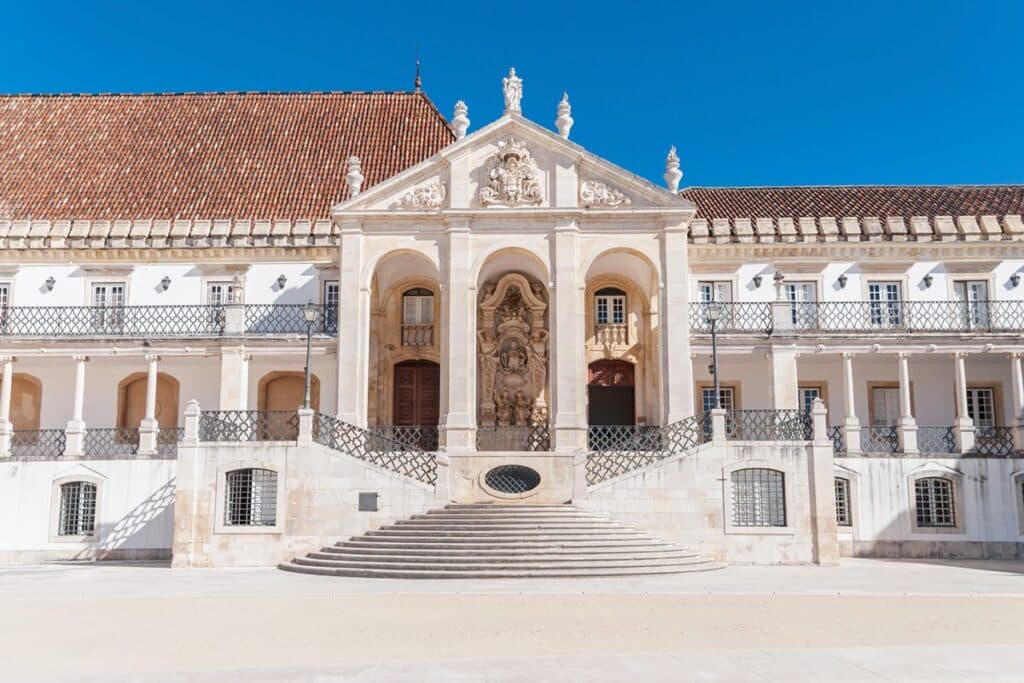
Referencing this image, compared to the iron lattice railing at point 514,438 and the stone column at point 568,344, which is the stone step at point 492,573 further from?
the iron lattice railing at point 514,438

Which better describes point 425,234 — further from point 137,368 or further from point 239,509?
point 137,368

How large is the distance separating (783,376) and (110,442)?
59.6ft

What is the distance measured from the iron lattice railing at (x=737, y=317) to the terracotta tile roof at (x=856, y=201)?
3581 mm

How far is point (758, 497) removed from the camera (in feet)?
67.1

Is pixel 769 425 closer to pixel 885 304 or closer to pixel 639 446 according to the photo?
pixel 639 446

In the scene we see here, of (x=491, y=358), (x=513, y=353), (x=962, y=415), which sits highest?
(x=513, y=353)

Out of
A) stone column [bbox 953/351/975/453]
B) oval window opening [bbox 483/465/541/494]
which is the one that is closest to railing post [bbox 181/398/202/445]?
oval window opening [bbox 483/465/541/494]

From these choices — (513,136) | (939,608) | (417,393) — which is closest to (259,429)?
(417,393)

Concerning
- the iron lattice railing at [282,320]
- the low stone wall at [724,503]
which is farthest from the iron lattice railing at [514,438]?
the iron lattice railing at [282,320]

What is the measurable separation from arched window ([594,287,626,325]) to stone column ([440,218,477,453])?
503 cm

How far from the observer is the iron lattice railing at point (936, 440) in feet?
82.2

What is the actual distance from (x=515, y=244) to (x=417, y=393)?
5.80 metres

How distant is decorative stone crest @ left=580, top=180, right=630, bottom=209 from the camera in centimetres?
2386

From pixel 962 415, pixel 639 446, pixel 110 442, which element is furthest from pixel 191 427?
pixel 962 415
